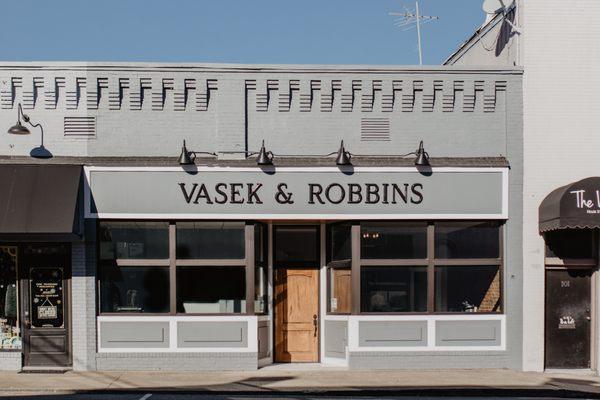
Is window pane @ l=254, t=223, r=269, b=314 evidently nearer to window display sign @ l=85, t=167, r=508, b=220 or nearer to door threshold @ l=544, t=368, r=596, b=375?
window display sign @ l=85, t=167, r=508, b=220

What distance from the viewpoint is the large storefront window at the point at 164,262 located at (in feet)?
45.1

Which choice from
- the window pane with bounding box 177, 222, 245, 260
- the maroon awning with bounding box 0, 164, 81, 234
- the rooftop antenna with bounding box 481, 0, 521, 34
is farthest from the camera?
the rooftop antenna with bounding box 481, 0, 521, 34

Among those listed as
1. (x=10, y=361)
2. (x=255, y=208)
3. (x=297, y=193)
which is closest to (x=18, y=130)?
(x=10, y=361)

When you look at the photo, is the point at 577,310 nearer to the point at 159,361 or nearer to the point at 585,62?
the point at 585,62

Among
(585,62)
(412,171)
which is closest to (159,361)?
(412,171)

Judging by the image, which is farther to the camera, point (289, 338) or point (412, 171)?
point (289, 338)

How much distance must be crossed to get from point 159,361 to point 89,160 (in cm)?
411

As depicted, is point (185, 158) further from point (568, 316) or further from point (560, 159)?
point (568, 316)

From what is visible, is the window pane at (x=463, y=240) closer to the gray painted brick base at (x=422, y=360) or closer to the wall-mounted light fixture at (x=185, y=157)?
the gray painted brick base at (x=422, y=360)

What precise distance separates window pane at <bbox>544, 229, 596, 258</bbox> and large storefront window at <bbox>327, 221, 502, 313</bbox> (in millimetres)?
1007

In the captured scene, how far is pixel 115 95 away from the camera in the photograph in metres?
13.8

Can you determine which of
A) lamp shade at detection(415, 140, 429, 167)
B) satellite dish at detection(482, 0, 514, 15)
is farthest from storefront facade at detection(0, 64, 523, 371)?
satellite dish at detection(482, 0, 514, 15)

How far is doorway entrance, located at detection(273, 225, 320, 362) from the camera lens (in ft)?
48.1

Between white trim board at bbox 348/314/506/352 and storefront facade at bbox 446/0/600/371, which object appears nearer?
white trim board at bbox 348/314/506/352
